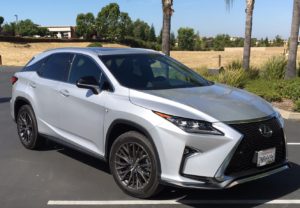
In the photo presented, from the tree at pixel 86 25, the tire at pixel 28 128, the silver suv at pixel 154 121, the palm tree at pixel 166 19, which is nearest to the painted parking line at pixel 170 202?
the silver suv at pixel 154 121

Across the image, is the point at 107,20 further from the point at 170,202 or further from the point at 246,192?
the point at 170,202

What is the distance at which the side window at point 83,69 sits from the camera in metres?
6.01

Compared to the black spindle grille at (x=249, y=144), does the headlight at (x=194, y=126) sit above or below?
above

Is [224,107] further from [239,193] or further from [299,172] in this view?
[299,172]

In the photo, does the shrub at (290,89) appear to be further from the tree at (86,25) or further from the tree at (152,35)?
the tree at (152,35)

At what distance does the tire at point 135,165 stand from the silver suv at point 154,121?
1cm

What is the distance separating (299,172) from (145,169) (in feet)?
7.77

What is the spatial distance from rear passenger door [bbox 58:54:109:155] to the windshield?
24cm

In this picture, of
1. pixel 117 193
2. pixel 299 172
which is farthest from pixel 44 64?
pixel 299 172

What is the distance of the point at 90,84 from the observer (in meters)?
5.78

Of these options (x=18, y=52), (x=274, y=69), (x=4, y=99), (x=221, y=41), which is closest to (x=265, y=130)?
(x=4, y=99)

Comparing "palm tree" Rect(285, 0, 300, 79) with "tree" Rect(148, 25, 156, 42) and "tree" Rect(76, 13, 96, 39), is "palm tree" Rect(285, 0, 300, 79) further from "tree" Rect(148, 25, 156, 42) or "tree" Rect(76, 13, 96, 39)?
"tree" Rect(148, 25, 156, 42)

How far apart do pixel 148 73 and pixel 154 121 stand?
51.2 inches

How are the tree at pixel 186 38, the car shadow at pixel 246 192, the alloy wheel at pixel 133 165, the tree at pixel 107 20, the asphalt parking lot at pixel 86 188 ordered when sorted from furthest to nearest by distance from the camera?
the tree at pixel 107 20
the tree at pixel 186 38
the car shadow at pixel 246 192
the asphalt parking lot at pixel 86 188
the alloy wheel at pixel 133 165
